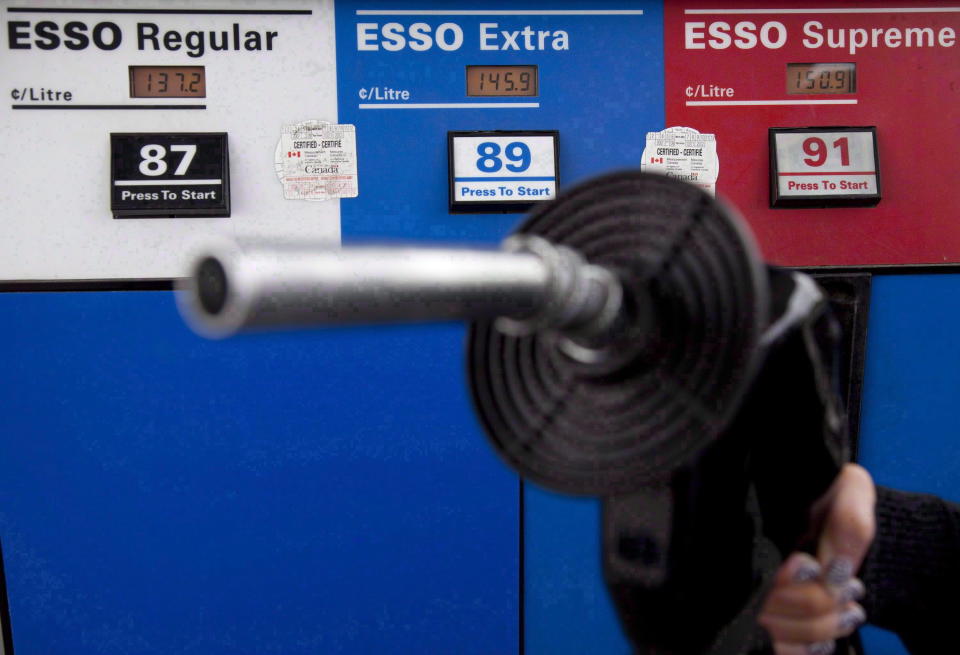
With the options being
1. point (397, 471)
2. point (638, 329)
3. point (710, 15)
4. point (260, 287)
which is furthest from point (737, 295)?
point (710, 15)

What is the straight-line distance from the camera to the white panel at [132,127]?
1.31 metres

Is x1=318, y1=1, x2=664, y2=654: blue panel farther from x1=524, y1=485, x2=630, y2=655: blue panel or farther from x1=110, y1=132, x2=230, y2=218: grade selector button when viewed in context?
x1=110, y1=132, x2=230, y2=218: grade selector button

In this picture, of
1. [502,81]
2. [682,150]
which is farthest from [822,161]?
[502,81]

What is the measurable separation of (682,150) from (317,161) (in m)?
0.67

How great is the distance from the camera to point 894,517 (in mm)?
546

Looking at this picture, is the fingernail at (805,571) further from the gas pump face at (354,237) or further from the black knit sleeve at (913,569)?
the gas pump face at (354,237)

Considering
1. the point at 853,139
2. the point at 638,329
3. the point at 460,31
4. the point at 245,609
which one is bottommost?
the point at 245,609

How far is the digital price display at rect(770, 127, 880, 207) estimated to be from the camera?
1.38 meters

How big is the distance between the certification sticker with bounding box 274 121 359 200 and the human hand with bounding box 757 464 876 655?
3.63 ft

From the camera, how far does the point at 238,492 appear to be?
1375 millimetres

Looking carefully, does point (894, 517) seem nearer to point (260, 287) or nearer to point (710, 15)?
point (260, 287)

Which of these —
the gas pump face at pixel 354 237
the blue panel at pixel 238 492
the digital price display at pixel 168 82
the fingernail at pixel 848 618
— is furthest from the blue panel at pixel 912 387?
the digital price display at pixel 168 82

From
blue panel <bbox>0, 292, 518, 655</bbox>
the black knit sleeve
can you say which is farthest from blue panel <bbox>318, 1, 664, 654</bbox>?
the black knit sleeve

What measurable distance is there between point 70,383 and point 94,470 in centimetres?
16
